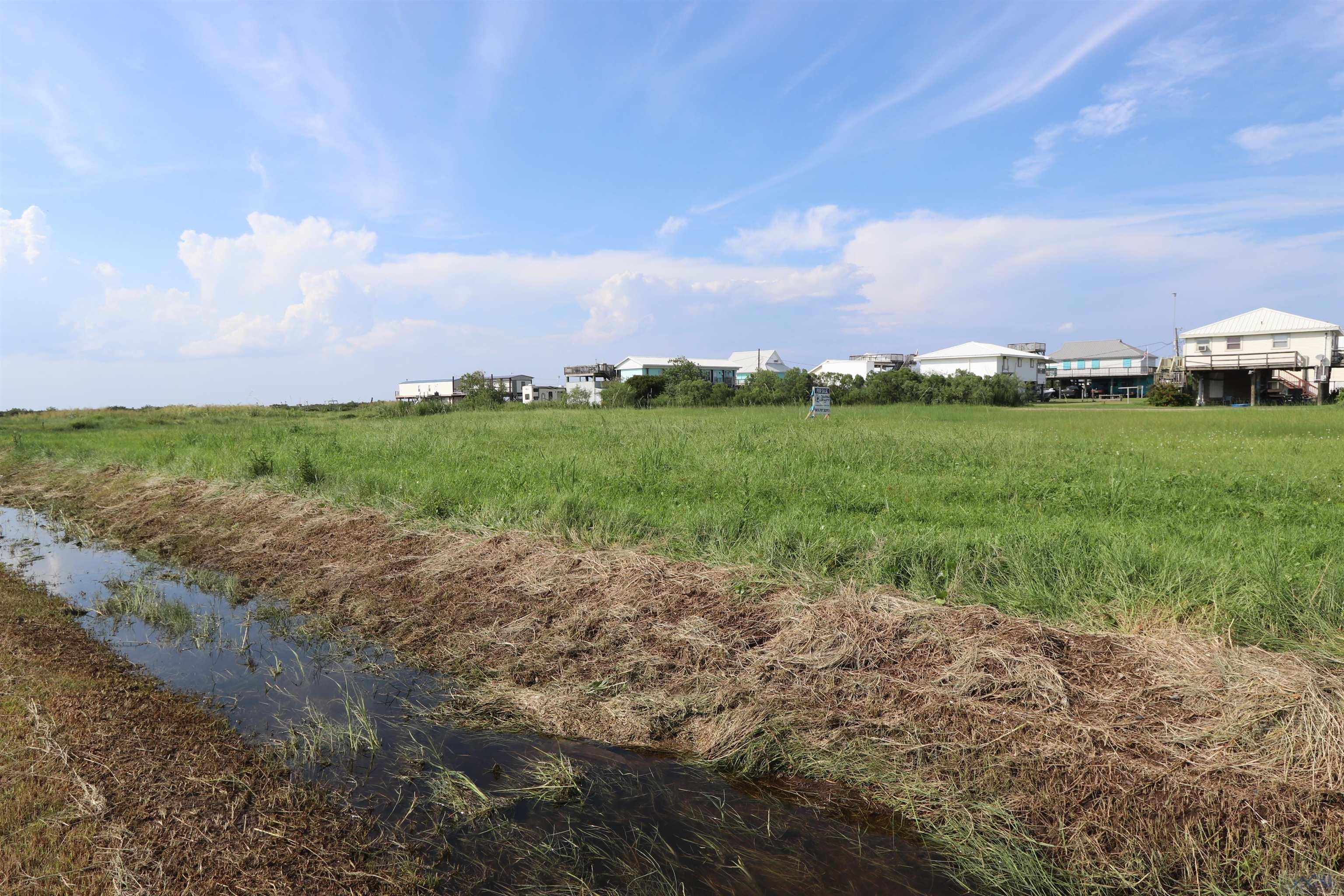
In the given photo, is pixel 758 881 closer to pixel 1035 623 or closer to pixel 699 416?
pixel 1035 623

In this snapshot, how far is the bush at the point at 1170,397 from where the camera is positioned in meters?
51.3

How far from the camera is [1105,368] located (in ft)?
293

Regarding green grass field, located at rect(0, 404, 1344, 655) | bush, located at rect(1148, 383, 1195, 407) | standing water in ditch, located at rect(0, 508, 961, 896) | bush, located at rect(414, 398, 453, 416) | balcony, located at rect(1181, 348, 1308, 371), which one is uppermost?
balcony, located at rect(1181, 348, 1308, 371)

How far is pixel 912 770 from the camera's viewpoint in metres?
4.63

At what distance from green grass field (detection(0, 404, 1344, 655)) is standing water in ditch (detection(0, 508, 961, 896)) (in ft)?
8.64

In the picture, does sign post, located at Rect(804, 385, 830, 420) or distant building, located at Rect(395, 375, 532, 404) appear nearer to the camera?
sign post, located at Rect(804, 385, 830, 420)

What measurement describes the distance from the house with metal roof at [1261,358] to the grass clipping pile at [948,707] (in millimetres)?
60572

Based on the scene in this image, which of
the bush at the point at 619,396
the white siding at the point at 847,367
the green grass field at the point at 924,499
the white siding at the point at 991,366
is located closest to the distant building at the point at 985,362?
the white siding at the point at 991,366

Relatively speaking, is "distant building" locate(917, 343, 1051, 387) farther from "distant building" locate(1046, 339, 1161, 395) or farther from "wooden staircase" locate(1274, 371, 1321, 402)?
"wooden staircase" locate(1274, 371, 1321, 402)

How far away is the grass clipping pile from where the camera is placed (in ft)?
12.8

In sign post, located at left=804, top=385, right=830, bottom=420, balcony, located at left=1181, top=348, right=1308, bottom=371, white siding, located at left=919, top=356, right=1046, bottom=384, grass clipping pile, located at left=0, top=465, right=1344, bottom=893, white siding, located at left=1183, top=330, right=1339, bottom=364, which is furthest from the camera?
white siding, located at left=919, top=356, right=1046, bottom=384

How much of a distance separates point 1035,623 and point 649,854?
360cm

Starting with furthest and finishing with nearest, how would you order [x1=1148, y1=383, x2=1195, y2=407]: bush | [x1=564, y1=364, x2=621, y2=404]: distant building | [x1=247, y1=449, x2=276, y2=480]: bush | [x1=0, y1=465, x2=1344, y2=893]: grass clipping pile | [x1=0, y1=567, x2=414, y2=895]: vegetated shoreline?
[x1=564, y1=364, x2=621, y2=404]: distant building → [x1=1148, y1=383, x2=1195, y2=407]: bush → [x1=247, y1=449, x2=276, y2=480]: bush → [x1=0, y1=465, x2=1344, y2=893]: grass clipping pile → [x1=0, y1=567, x2=414, y2=895]: vegetated shoreline

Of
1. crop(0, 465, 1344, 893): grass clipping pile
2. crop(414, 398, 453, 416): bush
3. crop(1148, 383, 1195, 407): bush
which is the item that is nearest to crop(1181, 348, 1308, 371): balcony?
crop(1148, 383, 1195, 407): bush
